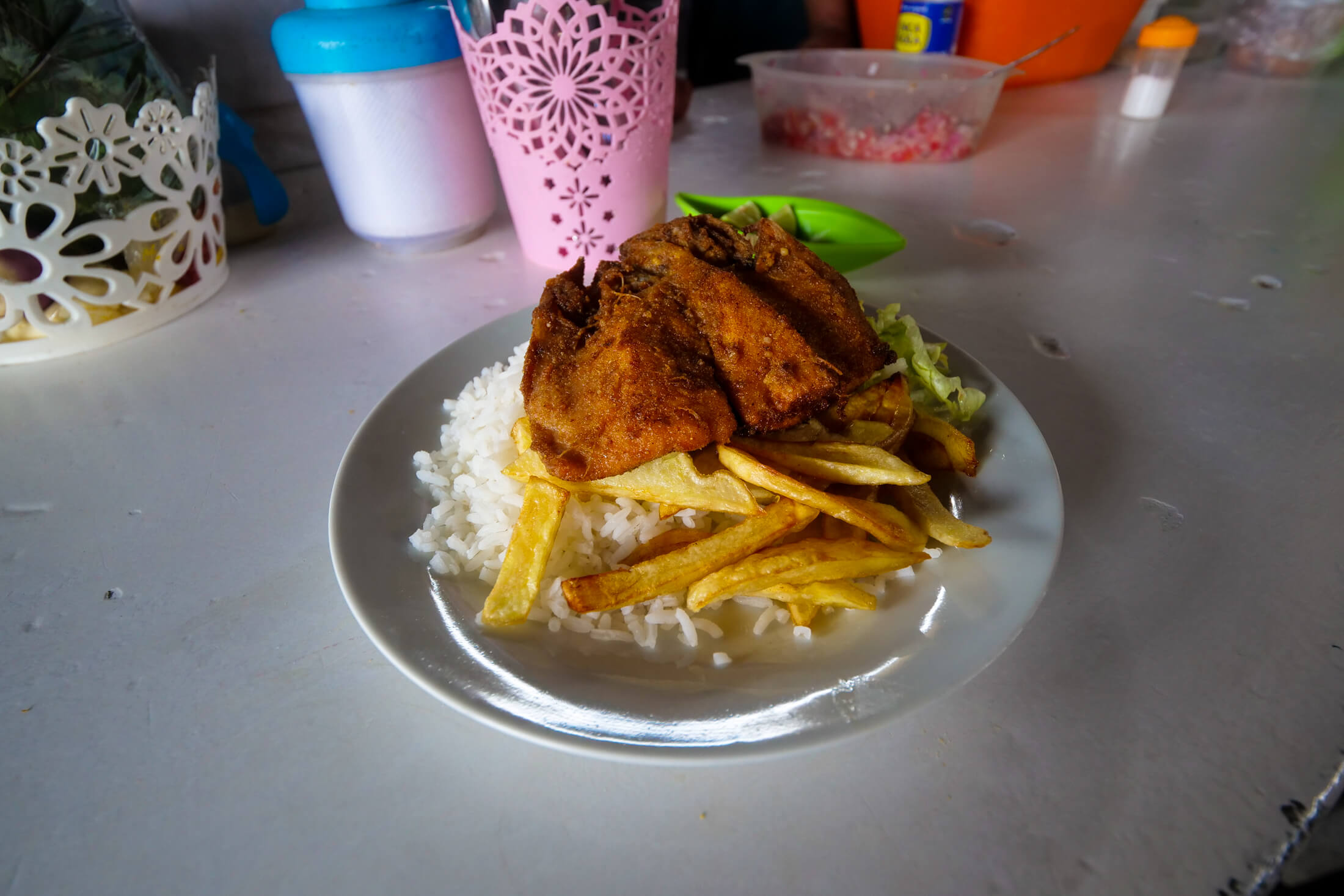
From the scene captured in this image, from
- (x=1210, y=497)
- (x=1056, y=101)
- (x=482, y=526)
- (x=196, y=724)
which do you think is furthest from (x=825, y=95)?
(x=196, y=724)

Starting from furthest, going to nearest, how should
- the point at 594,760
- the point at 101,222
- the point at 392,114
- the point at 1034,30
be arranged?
the point at 1034,30
the point at 392,114
the point at 101,222
the point at 594,760

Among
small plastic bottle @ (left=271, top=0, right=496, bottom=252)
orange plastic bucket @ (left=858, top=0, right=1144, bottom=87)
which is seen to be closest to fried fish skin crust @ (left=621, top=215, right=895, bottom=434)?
small plastic bottle @ (left=271, top=0, right=496, bottom=252)

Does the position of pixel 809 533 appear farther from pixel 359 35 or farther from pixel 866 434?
pixel 359 35

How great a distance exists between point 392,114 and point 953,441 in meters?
1.42

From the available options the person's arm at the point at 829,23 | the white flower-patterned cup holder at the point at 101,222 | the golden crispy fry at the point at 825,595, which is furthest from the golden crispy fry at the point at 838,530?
the person's arm at the point at 829,23

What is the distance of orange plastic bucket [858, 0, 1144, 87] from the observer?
2.93 m

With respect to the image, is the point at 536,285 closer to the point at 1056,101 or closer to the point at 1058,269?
the point at 1058,269

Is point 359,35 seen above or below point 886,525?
above

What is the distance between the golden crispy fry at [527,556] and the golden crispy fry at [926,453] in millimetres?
539

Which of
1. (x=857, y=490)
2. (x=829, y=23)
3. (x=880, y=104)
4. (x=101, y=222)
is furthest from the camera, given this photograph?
(x=829, y=23)

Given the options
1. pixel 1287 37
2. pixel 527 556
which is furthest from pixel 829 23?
pixel 527 556

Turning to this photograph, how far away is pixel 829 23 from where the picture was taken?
335 centimetres

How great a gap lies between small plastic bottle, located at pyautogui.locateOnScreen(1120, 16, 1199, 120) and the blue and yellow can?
2.34 feet

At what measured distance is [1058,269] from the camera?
1.89 metres
